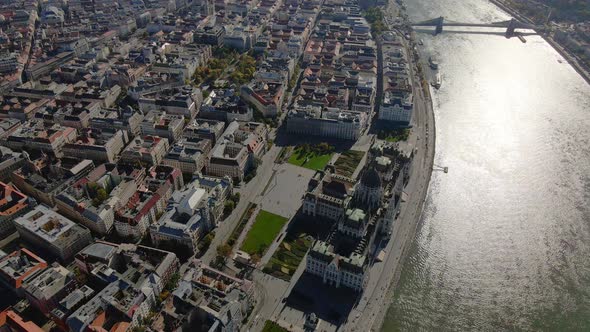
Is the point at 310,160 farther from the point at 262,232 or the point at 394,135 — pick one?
the point at 262,232

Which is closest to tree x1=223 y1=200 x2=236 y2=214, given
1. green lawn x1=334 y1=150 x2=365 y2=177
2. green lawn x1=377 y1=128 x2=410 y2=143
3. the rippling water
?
green lawn x1=334 y1=150 x2=365 y2=177

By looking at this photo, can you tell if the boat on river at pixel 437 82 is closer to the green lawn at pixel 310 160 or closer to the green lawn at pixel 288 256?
the green lawn at pixel 310 160

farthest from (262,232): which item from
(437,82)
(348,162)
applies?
(437,82)

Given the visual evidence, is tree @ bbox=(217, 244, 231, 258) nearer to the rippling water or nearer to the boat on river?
the rippling water

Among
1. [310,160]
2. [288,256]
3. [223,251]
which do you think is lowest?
[310,160]

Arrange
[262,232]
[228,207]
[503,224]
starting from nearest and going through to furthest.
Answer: [262,232]
[228,207]
[503,224]

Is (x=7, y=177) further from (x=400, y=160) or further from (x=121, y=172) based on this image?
(x=400, y=160)
